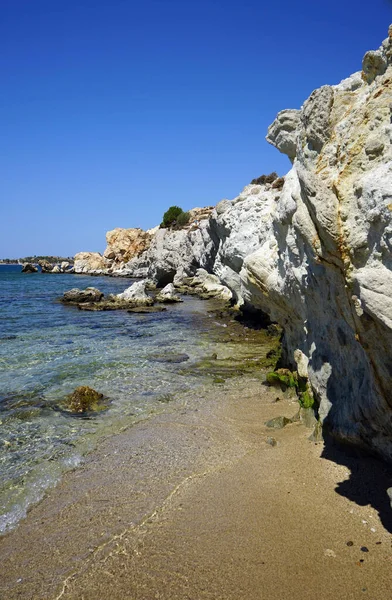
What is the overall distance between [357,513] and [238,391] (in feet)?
24.0

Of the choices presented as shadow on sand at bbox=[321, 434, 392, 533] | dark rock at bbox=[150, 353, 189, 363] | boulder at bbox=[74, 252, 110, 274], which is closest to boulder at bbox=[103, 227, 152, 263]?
Answer: boulder at bbox=[74, 252, 110, 274]

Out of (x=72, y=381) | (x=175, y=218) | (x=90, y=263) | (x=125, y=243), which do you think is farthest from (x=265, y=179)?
(x=90, y=263)

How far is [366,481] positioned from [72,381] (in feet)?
34.7

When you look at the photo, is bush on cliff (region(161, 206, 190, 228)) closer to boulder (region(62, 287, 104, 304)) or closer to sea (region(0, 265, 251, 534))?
boulder (region(62, 287, 104, 304))

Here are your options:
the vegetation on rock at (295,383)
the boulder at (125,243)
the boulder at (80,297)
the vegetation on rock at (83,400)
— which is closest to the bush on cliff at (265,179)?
the boulder at (80,297)

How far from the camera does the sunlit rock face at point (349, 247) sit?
4.87 meters

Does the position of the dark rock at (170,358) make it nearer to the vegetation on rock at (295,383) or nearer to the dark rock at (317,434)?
the vegetation on rock at (295,383)

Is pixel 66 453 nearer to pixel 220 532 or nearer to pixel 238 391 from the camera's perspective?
pixel 220 532

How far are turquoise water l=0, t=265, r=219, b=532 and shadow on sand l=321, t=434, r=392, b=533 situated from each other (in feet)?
17.1

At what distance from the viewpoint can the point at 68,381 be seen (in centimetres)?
1470

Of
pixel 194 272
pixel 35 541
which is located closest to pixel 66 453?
pixel 35 541

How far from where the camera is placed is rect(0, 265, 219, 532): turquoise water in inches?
343

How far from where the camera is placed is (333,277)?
6.64 m

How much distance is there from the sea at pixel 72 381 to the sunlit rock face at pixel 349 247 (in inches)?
212
